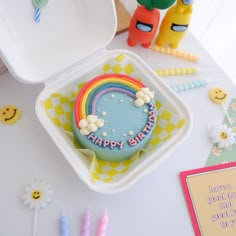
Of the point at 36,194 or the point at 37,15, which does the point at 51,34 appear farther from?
the point at 36,194

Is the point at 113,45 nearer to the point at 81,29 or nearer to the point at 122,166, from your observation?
the point at 81,29

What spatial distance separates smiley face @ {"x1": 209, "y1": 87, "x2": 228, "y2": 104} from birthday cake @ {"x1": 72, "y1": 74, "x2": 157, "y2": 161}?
19 centimetres

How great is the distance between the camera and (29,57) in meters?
0.61

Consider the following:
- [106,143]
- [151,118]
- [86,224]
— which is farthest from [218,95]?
[86,224]

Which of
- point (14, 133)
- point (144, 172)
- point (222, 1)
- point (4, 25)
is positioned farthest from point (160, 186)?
point (222, 1)

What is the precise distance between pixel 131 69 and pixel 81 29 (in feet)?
0.48

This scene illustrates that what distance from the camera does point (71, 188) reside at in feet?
2.04

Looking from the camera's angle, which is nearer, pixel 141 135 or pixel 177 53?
pixel 141 135

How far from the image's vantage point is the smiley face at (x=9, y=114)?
67 centimetres

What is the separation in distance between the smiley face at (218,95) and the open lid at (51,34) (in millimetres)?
296

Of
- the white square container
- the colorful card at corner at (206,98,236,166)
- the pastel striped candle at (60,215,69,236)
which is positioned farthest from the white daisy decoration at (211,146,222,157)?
the pastel striped candle at (60,215,69,236)

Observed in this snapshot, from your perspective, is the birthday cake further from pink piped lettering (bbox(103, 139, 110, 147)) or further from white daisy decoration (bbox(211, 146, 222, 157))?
white daisy decoration (bbox(211, 146, 222, 157))

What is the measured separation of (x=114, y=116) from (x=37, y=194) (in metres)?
0.22

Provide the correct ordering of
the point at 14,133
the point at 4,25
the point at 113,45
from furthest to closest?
the point at 113,45 → the point at 14,133 → the point at 4,25
